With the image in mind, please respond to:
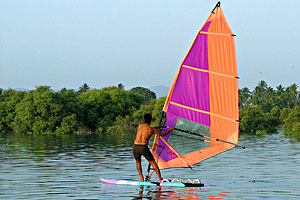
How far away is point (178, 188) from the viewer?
15.2m

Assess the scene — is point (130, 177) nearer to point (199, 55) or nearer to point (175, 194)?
point (175, 194)

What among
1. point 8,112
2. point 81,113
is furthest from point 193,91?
point 8,112

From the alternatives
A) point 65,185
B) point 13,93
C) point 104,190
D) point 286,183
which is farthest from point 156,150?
point 13,93

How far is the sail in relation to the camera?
1522cm

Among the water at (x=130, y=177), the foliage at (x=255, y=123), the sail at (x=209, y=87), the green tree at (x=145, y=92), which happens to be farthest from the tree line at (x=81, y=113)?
the green tree at (x=145, y=92)

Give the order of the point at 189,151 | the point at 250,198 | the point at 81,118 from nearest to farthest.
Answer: the point at 250,198 < the point at 189,151 < the point at 81,118

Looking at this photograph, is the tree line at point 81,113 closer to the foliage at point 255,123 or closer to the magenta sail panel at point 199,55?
the foliage at point 255,123

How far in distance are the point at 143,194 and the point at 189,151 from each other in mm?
2386

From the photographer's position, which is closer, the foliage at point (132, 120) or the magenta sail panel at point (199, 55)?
the magenta sail panel at point (199, 55)

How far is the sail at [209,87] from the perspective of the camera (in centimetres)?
1522

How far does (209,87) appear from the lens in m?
15.5

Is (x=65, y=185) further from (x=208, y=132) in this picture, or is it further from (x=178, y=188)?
(x=208, y=132)

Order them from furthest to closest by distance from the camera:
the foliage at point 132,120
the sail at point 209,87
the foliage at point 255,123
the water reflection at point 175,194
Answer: the foliage at point 132,120 < the foliage at point 255,123 < the sail at point 209,87 < the water reflection at point 175,194

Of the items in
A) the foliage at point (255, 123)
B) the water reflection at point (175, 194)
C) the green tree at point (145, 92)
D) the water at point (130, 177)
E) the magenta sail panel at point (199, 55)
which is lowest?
the water at point (130, 177)
